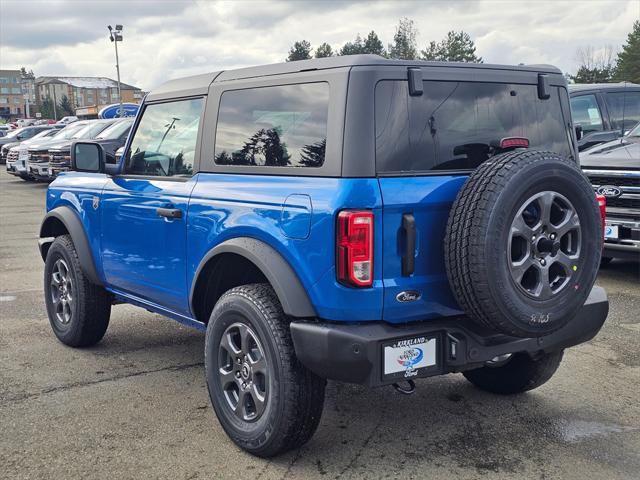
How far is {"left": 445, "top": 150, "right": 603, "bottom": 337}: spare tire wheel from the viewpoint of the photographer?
299 cm

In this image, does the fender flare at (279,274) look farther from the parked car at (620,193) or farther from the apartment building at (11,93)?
the apartment building at (11,93)

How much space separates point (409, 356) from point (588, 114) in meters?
7.34

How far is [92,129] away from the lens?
17.5 metres

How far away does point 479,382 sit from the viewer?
14.6 feet

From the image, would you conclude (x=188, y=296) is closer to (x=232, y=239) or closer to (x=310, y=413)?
(x=232, y=239)

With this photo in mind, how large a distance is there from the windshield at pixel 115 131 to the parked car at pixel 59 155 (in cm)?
75

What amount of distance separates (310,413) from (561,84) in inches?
86.0

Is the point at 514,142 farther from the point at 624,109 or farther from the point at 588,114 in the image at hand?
the point at 624,109

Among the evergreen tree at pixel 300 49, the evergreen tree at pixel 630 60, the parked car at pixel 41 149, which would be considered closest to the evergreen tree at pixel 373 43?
the evergreen tree at pixel 300 49

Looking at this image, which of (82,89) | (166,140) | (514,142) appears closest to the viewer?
(514,142)

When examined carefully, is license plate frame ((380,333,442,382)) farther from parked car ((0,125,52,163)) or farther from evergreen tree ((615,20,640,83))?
evergreen tree ((615,20,640,83))

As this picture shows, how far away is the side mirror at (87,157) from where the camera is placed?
4809 mm

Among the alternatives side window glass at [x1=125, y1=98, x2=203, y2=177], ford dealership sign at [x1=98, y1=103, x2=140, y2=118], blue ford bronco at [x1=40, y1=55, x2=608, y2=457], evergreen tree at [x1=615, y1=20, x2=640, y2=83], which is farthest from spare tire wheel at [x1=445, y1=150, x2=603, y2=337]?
evergreen tree at [x1=615, y1=20, x2=640, y2=83]

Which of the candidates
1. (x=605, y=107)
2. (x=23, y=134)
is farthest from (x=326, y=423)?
(x=23, y=134)
